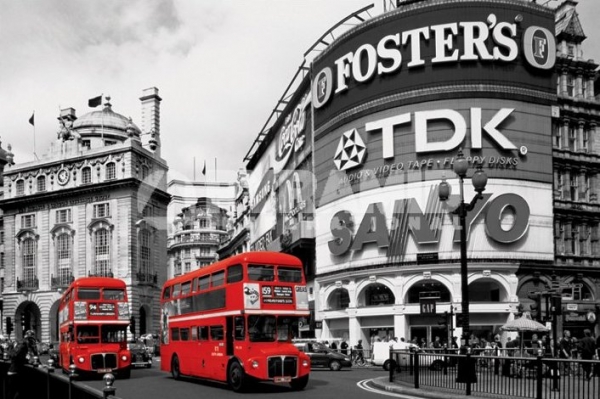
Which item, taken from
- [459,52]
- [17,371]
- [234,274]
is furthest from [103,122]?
[17,371]

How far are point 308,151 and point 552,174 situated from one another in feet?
63.8

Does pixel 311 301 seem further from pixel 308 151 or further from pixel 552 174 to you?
pixel 552 174

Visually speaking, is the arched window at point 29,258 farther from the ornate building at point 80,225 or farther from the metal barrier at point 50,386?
the metal barrier at point 50,386

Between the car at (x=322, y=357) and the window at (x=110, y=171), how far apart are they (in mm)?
50311

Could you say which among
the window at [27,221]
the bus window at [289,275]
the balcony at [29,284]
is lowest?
the balcony at [29,284]

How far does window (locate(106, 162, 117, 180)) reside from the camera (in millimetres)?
83906

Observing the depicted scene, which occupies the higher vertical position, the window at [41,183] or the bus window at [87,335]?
the window at [41,183]

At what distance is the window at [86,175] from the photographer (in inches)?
3364

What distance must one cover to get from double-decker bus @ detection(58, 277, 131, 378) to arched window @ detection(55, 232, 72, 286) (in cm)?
5437

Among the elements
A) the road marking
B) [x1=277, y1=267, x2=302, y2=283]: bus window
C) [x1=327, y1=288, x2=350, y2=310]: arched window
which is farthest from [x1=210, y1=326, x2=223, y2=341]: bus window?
[x1=327, y1=288, x2=350, y2=310]: arched window

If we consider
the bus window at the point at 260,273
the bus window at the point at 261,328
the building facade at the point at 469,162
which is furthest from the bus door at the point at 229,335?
the building facade at the point at 469,162

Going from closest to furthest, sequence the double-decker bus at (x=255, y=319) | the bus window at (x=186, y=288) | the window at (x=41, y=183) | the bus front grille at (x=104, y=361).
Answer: the double-decker bus at (x=255, y=319) → the bus window at (x=186, y=288) → the bus front grille at (x=104, y=361) → the window at (x=41, y=183)

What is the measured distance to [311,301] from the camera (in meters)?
63.3

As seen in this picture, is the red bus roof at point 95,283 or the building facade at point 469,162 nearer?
the red bus roof at point 95,283
